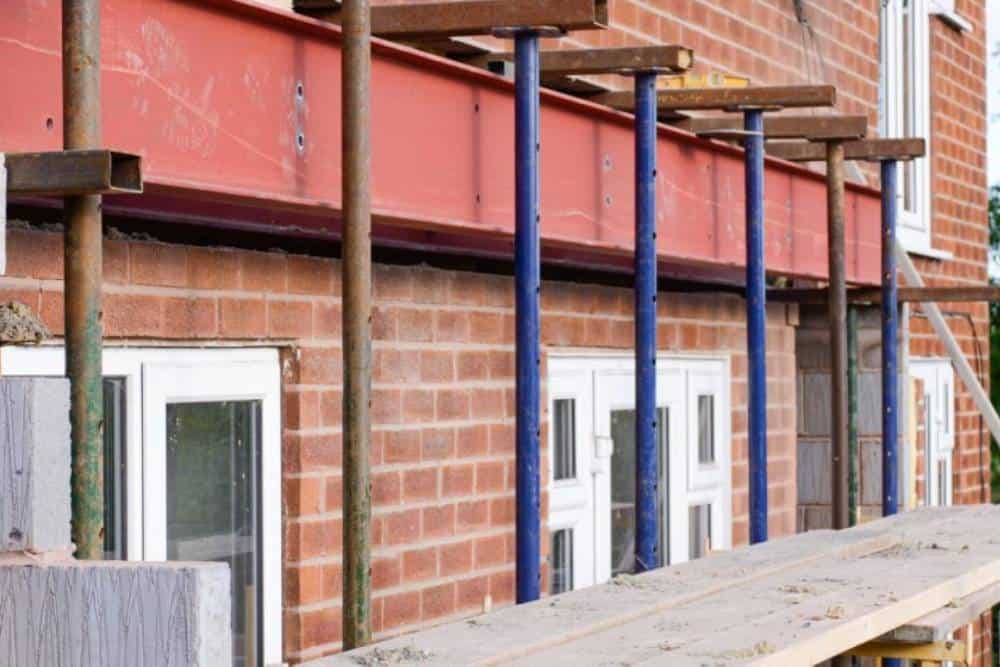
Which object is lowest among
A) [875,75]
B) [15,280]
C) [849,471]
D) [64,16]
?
[849,471]

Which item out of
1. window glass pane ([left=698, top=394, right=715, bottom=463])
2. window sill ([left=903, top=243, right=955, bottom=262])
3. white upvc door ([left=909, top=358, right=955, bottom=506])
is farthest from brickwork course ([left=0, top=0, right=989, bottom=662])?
white upvc door ([left=909, top=358, right=955, bottom=506])

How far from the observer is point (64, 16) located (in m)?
2.93

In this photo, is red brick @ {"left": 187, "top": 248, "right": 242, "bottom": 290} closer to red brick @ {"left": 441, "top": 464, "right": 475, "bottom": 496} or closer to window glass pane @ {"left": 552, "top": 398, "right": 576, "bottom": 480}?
red brick @ {"left": 441, "top": 464, "right": 475, "bottom": 496}

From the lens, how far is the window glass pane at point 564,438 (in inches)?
268

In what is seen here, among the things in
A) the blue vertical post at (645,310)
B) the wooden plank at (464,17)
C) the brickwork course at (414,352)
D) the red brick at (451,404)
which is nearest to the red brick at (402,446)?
the brickwork course at (414,352)

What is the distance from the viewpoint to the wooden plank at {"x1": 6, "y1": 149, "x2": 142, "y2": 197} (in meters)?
2.65

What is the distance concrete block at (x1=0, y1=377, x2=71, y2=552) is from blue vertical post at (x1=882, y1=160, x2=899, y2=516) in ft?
17.9

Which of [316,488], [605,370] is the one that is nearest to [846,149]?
[605,370]

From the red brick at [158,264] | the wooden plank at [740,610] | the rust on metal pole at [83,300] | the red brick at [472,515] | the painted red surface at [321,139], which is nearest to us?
the rust on metal pole at [83,300]

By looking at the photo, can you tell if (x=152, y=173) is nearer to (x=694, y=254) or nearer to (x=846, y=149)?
(x=694, y=254)

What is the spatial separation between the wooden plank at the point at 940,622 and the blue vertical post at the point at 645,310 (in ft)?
2.89

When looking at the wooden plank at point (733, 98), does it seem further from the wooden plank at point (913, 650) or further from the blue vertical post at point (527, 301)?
the wooden plank at point (913, 650)

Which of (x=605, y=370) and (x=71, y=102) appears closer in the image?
(x=71, y=102)

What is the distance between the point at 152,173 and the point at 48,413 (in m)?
1.32
